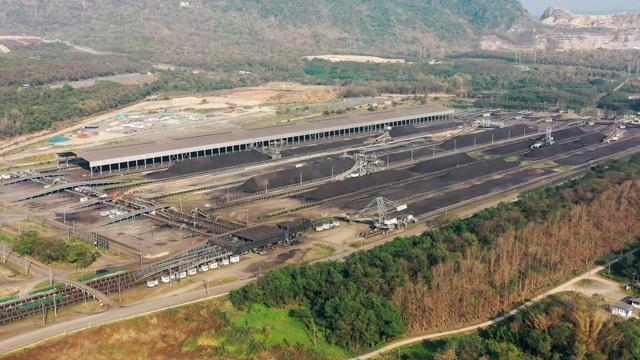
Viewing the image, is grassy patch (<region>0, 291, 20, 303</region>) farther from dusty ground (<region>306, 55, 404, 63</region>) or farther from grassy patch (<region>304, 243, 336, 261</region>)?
dusty ground (<region>306, 55, 404, 63</region>)

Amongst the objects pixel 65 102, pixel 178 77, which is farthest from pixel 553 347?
pixel 178 77

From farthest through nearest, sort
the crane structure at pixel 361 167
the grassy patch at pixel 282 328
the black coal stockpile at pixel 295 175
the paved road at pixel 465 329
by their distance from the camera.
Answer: the crane structure at pixel 361 167
the black coal stockpile at pixel 295 175
the grassy patch at pixel 282 328
the paved road at pixel 465 329

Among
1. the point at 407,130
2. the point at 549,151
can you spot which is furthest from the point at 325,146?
the point at 549,151

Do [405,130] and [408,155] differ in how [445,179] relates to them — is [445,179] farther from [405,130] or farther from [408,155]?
[405,130]

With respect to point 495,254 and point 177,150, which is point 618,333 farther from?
point 177,150

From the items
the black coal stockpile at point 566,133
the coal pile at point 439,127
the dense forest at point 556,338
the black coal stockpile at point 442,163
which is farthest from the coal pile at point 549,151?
the dense forest at point 556,338

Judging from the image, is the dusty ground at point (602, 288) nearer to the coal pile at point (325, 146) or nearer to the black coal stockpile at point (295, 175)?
the black coal stockpile at point (295, 175)

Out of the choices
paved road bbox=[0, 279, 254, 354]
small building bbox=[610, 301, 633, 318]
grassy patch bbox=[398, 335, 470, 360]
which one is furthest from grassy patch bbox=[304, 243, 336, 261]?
small building bbox=[610, 301, 633, 318]
